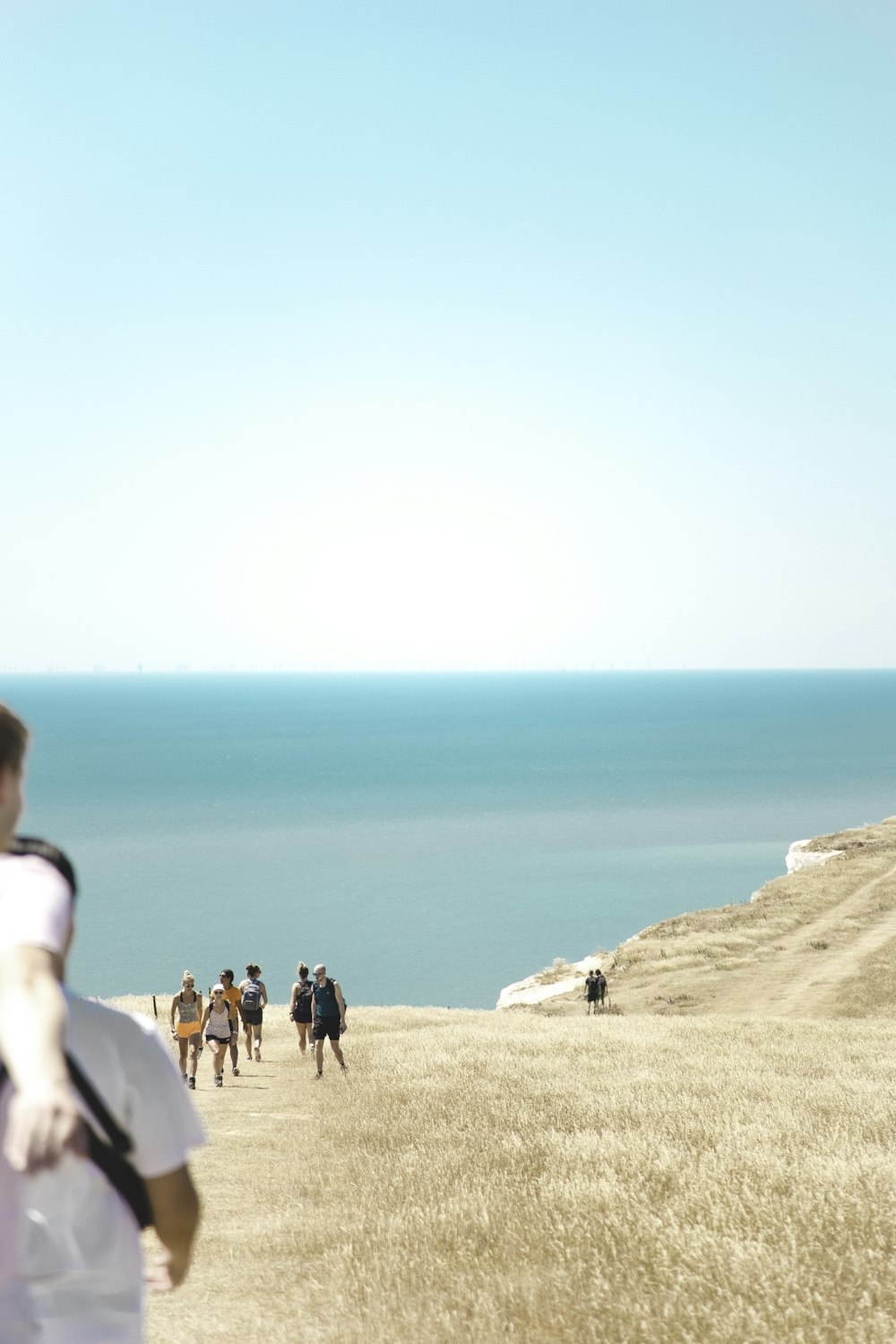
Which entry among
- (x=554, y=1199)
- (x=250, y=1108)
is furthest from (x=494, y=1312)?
(x=250, y=1108)

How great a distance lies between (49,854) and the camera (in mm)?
2154

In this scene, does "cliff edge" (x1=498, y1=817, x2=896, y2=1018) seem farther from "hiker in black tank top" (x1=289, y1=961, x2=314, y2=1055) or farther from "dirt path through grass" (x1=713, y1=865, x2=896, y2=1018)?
"hiker in black tank top" (x1=289, y1=961, x2=314, y2=1055)

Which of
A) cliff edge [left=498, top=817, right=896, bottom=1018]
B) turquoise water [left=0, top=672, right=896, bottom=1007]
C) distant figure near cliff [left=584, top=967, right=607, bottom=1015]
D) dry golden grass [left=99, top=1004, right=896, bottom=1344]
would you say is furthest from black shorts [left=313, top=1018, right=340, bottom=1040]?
turquoise water [left=0, top=672, right=896, bottom=1007]

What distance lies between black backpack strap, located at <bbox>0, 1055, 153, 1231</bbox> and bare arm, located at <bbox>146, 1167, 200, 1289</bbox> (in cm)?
2

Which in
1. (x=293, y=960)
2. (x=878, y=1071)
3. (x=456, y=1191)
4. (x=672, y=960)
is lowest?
(x=293, y=960)

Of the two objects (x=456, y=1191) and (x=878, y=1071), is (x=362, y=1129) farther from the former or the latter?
(x=878, y=1071)

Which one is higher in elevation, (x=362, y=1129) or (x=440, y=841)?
(x=362, y=1129)

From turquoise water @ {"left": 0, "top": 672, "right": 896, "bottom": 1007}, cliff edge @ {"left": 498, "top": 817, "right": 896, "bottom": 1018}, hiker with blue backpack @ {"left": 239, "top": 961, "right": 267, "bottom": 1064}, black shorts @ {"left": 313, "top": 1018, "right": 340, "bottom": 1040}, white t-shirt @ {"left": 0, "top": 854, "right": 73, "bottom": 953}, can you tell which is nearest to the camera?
white t-shirt @ {"left": 0, "top": 854, "right": 73, "bottom": 953}

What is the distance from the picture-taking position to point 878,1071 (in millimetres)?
15695

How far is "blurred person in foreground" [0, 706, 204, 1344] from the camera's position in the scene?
79.0 inches

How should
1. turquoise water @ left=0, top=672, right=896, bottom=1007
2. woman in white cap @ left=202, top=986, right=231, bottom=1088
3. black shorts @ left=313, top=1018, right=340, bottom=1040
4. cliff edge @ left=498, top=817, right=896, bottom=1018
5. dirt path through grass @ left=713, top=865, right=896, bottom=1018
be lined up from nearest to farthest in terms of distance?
black shorts @ left=313, top=1018, right=340, bottom=1040, woman in white cap @ left=202, top=986, right=231, bottom=1088, dirt path through grass @ left=713, top=865, right=896, bottom=1018, cliff edge @ left=498, top=817, right=896, bottom=1018, turquoise water @ left=0, top=672, right=896, bottom=1007

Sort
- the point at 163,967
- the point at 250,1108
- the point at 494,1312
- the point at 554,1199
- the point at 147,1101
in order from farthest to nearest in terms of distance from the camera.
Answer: the point at 163,967 < the point at 250,1108 < the point at 554,1199 < the point at 494,1312 < the point at 147,1101

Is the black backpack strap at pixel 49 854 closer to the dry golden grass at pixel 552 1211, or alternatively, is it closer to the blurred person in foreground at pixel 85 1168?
the blurred person in foreground at pixel 85 1168

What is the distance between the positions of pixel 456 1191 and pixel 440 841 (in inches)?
3873
